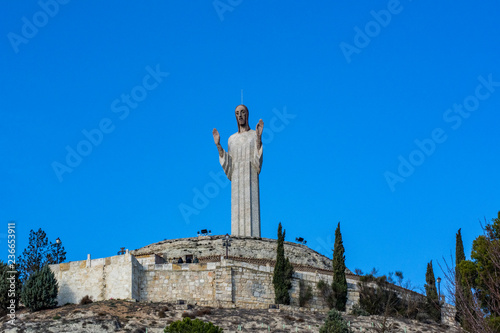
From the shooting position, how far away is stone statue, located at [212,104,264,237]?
53.1 meters

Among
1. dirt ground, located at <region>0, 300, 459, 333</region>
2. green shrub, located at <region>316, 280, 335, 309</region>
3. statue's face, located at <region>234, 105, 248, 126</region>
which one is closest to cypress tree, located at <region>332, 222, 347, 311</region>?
green shrub, located at <region>316, 280, 335, 309</region>

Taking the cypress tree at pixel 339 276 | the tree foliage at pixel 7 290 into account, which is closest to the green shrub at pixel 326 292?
the cypress tree at pixel 339 276

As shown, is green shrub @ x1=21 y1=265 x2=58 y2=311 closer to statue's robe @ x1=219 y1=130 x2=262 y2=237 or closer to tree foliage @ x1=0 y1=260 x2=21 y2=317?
tree foliage @ x1=0 y1=260 x2=21 y2=317

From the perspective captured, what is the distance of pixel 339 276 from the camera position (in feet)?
148

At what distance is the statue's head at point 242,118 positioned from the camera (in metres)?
56.2

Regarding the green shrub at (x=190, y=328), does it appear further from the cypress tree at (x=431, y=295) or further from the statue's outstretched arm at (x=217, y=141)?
the statue's outstretched arm at (x=217, y=141)

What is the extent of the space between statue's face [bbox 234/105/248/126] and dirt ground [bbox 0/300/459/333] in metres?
18.5

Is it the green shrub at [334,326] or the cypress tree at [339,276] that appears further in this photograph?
the cypress tree at [339,276]

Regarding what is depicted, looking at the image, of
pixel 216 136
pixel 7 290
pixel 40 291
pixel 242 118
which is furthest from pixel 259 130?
pixel 7 290

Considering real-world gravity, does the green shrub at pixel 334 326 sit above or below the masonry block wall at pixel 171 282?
below

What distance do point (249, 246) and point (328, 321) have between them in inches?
604

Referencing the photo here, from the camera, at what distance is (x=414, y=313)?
46.8 metres

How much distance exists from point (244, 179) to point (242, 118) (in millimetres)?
4974

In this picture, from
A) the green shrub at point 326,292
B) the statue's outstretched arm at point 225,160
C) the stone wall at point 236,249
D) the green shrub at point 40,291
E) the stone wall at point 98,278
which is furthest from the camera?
the statue's outstretched arm at point 225,160
